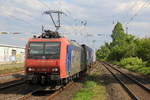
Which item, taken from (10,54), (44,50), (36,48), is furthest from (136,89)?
(10,54)

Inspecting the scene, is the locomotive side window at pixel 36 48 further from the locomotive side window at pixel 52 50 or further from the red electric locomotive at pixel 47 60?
the locomotive side window at pixel 52 50

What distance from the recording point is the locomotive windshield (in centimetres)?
1692

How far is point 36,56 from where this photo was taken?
55.7 ft

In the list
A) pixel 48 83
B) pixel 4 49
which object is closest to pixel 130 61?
pixel 4 49

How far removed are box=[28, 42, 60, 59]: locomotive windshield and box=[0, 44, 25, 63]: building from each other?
35594mm

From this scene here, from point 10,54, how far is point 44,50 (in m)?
41.1

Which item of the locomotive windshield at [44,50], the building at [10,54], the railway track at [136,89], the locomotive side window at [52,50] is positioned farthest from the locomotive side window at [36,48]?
the building at [10,54]

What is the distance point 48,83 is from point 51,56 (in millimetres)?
1651

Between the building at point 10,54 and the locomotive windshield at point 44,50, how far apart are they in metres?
35.6

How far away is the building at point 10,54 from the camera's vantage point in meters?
52.2

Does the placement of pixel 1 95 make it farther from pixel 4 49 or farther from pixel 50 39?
pixel 4 49

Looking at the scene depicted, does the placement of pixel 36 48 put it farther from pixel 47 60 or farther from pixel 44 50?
pixel 47 60

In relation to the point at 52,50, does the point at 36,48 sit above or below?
above

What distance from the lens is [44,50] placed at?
674 inches
